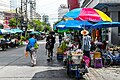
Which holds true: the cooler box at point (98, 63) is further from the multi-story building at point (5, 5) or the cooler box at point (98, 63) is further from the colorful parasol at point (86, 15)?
the multi-story building at point (5, 5)

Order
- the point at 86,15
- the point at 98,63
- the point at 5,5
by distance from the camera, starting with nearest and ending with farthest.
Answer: the point at 86,15 < the point at 98,63 < the point at 5,5

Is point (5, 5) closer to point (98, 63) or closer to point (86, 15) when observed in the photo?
point (98, 63)

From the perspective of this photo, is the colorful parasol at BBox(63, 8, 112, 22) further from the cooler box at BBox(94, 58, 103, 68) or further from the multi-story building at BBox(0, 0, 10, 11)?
the multi-story building at BBox(0, 0, 10, 11)

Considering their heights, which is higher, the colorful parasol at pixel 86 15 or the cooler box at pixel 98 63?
the colorful parasol at pixel 86 15

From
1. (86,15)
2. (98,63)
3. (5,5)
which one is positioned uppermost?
(5,5)

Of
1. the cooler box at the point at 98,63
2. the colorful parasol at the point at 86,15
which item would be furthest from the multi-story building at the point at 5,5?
the colorful parasol at the point at 86,15

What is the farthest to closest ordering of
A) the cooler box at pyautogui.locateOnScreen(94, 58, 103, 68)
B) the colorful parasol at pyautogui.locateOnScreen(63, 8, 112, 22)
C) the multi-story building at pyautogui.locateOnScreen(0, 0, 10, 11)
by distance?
1. the multi-story building at pyautogui.locateOnScreen(0, 0, 10, 11)
2. the cooler box at pyautogui.locateOnScreen(94, 58, 103, 68)
3. the colorful parasol at pyautogui.locateOnScreen(63, 8, 112, 22)

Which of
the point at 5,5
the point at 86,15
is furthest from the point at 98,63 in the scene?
the point at 5,5

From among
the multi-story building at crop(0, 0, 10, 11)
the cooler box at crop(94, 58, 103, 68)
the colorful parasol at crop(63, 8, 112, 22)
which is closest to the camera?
the colorful parasol at crop(63, 8, 112, 22)

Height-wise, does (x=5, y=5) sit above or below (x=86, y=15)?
above

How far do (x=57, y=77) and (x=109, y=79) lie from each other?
2160 mm

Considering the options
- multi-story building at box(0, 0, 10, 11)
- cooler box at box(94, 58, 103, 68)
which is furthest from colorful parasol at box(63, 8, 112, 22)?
multi-story building at box(0, 0, 10, 11)

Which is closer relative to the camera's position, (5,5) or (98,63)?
(98,63)

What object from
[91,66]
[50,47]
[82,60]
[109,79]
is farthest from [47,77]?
[50,47]
